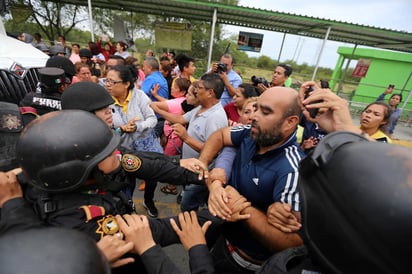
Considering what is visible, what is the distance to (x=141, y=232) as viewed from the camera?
1168mm

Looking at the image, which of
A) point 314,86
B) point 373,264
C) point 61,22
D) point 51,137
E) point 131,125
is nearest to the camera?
point 373,264

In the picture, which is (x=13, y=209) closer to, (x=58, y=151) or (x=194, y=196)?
(x=58, y=151)

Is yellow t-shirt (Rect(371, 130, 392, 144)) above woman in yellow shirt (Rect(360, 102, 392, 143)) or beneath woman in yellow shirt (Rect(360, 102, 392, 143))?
beneath

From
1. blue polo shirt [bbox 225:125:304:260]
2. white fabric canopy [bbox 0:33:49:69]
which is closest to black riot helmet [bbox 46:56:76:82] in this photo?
white fabric canopy [bbox 0:33:49:69]

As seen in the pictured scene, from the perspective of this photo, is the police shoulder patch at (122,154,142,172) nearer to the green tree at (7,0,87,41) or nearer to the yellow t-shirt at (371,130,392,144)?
the yellow t-shirt at (371,130,392,144)

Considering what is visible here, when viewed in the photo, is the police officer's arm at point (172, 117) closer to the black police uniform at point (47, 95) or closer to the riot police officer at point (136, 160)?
the riot police officer at point (136, 160)

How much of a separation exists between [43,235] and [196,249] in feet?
2.40

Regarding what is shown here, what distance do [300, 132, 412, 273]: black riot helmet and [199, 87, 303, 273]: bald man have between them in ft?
1.87

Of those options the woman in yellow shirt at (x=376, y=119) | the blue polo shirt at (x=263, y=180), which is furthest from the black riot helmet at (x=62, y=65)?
the woman in yellow shirt at (x=376, y=119)

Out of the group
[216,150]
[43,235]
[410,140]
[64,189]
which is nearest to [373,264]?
[43,235]

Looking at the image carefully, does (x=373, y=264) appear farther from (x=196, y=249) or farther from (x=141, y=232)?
(x=141, y=232)

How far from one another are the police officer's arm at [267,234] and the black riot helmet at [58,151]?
96 cm

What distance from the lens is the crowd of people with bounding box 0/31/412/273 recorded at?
2.13ft

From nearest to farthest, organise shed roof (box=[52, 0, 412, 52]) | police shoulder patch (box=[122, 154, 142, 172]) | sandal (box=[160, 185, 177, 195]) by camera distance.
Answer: police shoulder patch (box=[122, 154, 142, 172]) < sandal (box=[160, 185, 177, 195]) < shed roof (box=[52, 0, 412, 52])
